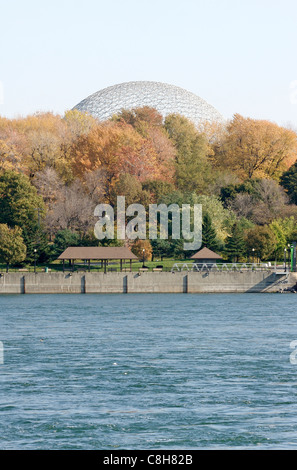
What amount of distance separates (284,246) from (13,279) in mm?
38226

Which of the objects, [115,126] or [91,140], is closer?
[91,140]

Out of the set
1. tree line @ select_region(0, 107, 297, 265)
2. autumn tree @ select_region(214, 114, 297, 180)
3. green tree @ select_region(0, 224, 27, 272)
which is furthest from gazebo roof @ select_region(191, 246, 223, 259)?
autumn tree @ select_region(214, 114, 297, 180)

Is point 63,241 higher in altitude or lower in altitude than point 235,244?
higher

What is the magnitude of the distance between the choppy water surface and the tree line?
1654 inches

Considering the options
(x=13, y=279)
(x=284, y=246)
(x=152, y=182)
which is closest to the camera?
(x=13, y=279)

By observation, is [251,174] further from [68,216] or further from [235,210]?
[68,216]

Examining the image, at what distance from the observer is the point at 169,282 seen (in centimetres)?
10794

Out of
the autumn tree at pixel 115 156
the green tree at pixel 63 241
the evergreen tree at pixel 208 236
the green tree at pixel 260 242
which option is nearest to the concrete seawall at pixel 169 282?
the green tree at pixel 260 242

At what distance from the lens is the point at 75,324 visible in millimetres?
70062

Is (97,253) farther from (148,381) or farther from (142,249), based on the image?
(148,381)

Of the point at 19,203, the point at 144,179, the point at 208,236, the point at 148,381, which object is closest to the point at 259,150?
the point at 144,179

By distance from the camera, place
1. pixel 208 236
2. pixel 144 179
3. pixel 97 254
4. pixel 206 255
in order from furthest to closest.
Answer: pixel 144 179 → pixel 208 236 → pixel 206 255 → pixel 97 254

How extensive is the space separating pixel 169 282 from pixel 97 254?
10.9 metres

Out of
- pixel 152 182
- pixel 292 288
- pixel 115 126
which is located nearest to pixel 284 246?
pixel 292 288
